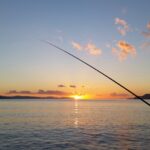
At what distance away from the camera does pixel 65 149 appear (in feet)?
98.8

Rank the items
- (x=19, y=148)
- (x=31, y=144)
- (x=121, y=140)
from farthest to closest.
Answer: (x=121, y=140) → (x=31, y=144) → (x=19, y=148)

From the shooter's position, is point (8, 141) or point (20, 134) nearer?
point (8, 141)

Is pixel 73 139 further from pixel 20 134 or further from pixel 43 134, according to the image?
pixel 20 134

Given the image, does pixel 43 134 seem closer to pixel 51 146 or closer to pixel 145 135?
pixel 51 146

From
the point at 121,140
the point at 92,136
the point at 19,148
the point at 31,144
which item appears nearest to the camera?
the point at 19,148

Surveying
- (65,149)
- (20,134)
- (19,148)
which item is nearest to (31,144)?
(19,148)

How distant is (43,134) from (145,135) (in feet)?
47.2

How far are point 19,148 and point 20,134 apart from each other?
9556 mm

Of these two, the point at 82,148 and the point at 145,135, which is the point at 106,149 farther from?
the point at 145,135

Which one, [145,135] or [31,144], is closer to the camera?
[31,144]

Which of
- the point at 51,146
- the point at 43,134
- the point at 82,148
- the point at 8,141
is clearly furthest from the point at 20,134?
the point at 82,148

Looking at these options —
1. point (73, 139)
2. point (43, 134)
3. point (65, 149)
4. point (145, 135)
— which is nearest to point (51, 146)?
point (65, 149)

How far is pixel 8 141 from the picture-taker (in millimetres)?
33625

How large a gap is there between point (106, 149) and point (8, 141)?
1178 centimetres
